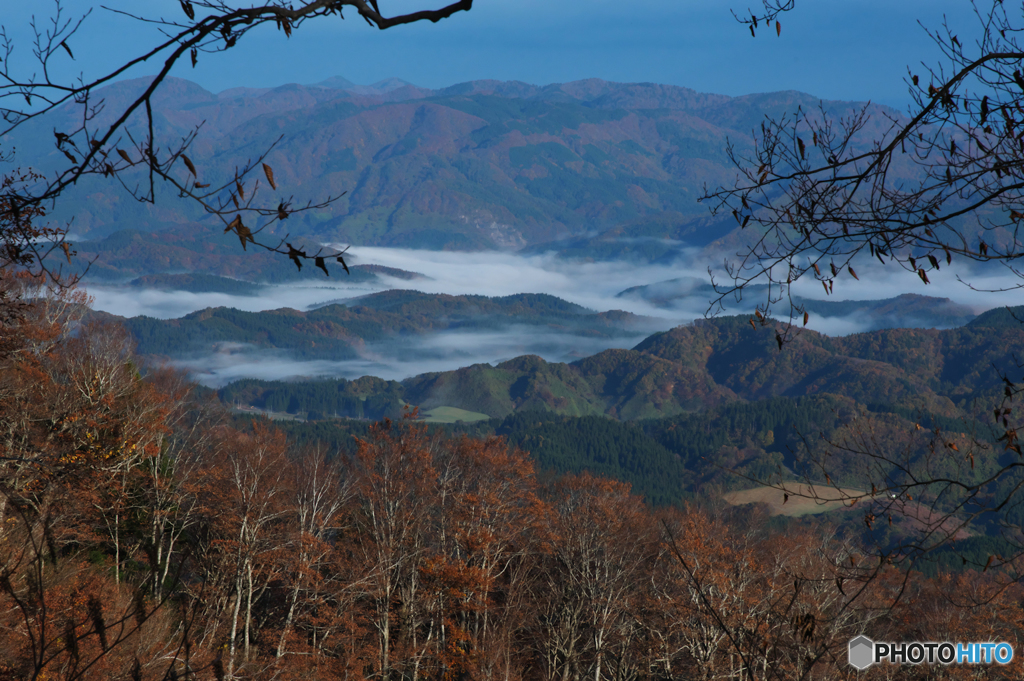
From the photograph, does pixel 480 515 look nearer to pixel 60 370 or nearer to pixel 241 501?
pixel 241 501

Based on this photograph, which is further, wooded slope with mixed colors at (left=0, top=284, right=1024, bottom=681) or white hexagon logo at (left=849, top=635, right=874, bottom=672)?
wooded slope with mixed colors at (left=0, top=284, right=1024, bottom=681)

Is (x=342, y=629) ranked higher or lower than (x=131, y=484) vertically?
lower

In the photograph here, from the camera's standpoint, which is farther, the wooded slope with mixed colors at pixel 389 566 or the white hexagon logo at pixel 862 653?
the wooded slope with mixed colors at pixel 389 566

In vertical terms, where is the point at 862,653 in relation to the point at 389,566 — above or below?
above

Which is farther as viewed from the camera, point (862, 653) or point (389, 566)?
point (389, 566)

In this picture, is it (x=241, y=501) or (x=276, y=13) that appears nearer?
(x=276, y=13)

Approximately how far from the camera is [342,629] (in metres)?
42.7

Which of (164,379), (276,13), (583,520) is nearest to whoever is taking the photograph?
(276,13)

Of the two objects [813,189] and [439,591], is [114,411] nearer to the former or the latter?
[439,591]

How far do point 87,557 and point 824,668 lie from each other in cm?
3169

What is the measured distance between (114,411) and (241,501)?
8.44 metres

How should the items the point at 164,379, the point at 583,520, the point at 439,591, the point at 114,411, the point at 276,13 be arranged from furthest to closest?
the point at 164,379, the point at 583,520, the point at 439,591, the point at 114,411, the point at 276,13

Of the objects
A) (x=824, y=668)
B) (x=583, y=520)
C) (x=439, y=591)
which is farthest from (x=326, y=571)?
(x=824, y=668)

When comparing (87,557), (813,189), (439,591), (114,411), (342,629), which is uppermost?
(813,189)
